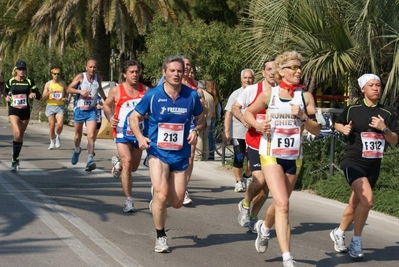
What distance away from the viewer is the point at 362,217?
24.3 feet

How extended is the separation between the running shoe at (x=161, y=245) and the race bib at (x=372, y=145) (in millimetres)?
2079

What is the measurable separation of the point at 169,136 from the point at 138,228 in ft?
5.07

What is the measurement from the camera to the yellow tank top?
727 inches

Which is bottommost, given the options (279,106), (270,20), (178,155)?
(178,155)

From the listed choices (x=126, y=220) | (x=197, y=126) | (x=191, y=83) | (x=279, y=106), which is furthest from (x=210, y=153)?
(x=279, y=106)

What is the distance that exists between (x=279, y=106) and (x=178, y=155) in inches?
48.3

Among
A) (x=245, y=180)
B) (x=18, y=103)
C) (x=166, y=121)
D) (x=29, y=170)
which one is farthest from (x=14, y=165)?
(x=166, y=121)

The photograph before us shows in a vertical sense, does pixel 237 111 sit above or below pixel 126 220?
above

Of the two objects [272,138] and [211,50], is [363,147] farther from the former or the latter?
[211,50]

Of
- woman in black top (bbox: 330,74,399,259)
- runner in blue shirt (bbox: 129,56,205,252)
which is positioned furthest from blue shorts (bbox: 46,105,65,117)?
woman in black top (bbox: 330,74,399,259)

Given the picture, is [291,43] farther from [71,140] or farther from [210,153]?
[71,140]

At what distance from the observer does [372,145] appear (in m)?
7.49

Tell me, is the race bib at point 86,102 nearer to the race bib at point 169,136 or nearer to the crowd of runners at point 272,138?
the crowd of runners at point 272,138

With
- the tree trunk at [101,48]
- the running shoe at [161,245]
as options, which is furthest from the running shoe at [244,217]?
the tree trunk at [101,48]
